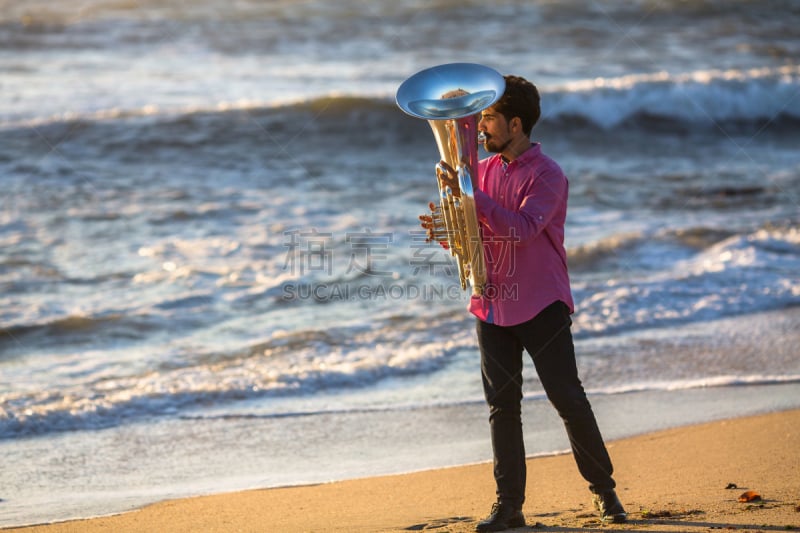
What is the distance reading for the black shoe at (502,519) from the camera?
319 cm

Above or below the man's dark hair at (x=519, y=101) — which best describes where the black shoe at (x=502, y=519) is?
below

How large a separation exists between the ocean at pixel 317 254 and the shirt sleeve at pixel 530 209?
5.15ft

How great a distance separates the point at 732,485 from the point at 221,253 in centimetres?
513

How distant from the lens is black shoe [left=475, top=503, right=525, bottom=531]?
10.5 feet

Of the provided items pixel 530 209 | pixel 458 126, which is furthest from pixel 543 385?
pixel 458 126

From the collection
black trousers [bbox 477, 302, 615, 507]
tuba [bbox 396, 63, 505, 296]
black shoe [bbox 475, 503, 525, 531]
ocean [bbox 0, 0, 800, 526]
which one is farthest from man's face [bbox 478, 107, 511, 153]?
ocean [bbox 0, 0, 800, 526]

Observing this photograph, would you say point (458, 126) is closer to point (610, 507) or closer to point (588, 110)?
point (610, 507)

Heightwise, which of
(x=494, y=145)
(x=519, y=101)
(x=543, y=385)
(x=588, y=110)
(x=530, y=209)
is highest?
(x=588, y=110)

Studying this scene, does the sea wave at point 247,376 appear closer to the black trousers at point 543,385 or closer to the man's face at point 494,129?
the black trousers at point 543,385

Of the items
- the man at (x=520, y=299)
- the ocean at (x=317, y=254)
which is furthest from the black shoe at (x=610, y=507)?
the ocean at (x=317, y=254)

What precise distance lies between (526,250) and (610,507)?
2.90ft

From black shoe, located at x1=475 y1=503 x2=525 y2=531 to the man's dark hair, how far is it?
4.04ft

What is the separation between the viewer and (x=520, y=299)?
3.10m

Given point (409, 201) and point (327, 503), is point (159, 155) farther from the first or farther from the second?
point (327, 503)
